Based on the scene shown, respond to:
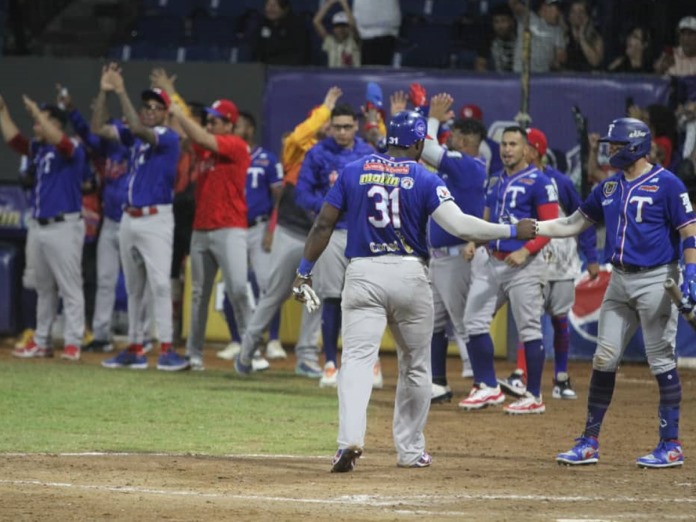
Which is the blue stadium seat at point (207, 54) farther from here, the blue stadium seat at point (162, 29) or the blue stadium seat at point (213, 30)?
the blue stadium seat at point (162, 29)

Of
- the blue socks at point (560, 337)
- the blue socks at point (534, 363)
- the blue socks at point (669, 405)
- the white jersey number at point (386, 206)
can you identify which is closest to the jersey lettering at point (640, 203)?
the blue socks at point (669, 405)

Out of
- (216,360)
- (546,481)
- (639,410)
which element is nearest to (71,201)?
(216,360)

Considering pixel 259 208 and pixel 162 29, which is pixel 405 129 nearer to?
pixel 259 208

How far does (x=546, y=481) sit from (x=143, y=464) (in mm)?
2225

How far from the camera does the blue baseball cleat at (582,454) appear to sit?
8.48m

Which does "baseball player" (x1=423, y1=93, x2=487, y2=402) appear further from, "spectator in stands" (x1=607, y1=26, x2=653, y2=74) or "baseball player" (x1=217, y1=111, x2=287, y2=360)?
"spectator in stands" (x1=607, y1=26, x2=653, y2=74)

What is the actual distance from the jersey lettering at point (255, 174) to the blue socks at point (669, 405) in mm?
7353

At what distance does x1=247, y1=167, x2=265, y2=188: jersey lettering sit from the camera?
15203mm

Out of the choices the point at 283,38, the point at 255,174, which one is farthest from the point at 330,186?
the point at 283,38

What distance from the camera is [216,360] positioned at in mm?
15469

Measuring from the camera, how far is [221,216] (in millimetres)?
13266

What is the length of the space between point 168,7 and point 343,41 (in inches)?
131

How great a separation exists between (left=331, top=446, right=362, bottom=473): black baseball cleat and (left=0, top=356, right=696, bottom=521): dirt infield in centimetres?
7

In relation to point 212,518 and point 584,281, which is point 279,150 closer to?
point 584,281
